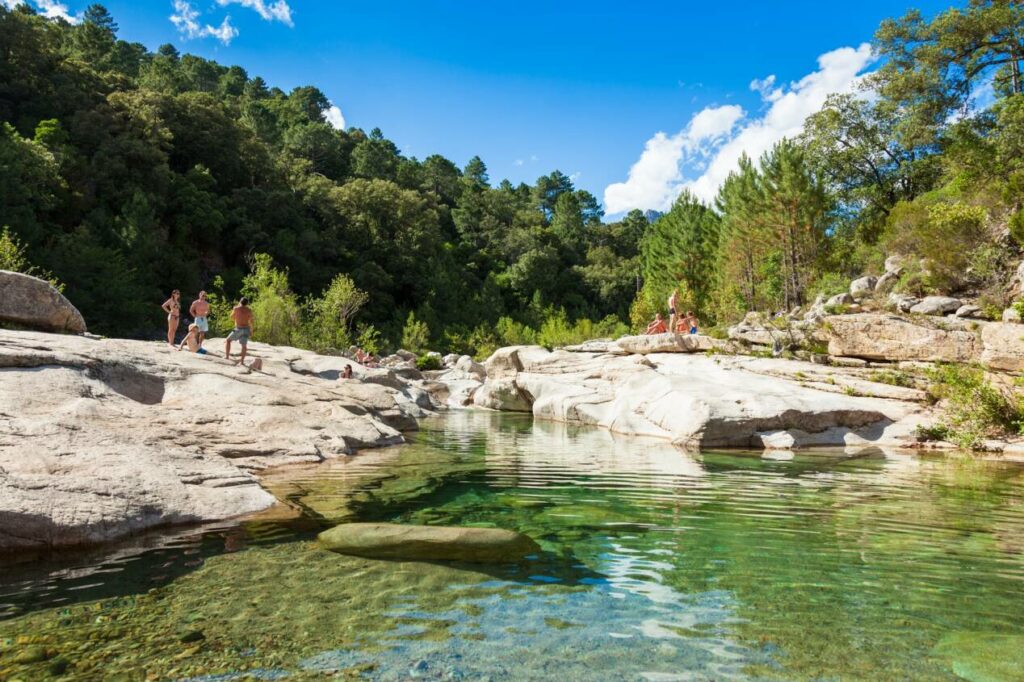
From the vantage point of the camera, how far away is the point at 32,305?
1364cm

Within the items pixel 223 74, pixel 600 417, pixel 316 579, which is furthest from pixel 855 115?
pixel 223 74

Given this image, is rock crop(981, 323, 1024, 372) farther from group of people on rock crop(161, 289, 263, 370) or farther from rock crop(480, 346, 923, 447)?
group of people on rock crop(161, 289, 263, 370)

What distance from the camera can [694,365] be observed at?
68.1 feet

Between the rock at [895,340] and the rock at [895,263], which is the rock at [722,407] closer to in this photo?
the rock at [895,340]

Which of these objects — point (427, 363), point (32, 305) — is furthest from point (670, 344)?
point (427, 363)

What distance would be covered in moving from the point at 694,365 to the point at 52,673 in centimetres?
1954

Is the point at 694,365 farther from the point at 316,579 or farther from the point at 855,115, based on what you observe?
the point at 855,115

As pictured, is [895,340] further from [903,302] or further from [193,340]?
[193,340]

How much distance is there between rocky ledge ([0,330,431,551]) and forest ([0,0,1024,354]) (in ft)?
61.6

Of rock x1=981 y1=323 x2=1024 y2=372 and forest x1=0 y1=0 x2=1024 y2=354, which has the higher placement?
forest x1=0 y1=0 x2=1024 y2=354

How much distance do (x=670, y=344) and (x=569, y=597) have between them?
2068 centimetres

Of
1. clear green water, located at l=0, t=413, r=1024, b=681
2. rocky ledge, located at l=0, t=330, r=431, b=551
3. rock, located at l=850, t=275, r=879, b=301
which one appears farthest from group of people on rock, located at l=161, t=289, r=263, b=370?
rock, located at l=850, t=275, r=879, b=301

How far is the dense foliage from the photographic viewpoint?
131ft

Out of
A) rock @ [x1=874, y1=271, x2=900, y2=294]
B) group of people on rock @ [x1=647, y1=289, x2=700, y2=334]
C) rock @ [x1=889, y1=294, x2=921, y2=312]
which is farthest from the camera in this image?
rock @ [x1=874, y1=271, x2=900, y2=294]
